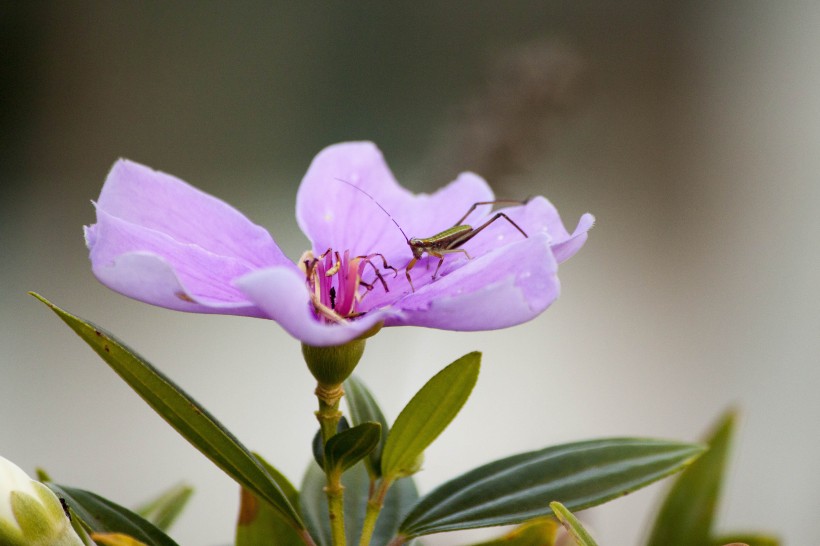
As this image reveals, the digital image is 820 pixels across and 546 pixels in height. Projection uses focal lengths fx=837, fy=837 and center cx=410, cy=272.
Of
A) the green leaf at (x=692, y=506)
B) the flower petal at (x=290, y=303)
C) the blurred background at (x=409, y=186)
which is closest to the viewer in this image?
the flower petal at (x=290, y=303)

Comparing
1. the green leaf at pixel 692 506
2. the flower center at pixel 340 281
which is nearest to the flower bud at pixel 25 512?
the flower center at pixel 340 281

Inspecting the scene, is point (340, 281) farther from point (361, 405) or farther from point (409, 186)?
point (409, 186)

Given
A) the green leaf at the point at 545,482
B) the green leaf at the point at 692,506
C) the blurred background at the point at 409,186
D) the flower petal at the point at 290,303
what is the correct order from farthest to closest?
1. the blurred background at the point at 409,186
2. the green leaf at the point at 692,506
3. the green leaf at the point at 545,482
4. the flower petal at the point at 290,303

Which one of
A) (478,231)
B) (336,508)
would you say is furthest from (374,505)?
(478,231)

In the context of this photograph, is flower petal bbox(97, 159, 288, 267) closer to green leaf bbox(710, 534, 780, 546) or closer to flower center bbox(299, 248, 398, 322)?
flower center bbox(299, 248, 398, 322)

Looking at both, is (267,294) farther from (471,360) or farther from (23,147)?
(23,147)

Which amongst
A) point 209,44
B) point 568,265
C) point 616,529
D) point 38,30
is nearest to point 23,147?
point 38,30

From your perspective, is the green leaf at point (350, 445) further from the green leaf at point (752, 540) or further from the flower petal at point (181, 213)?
the green leaf at point (752, 540)
